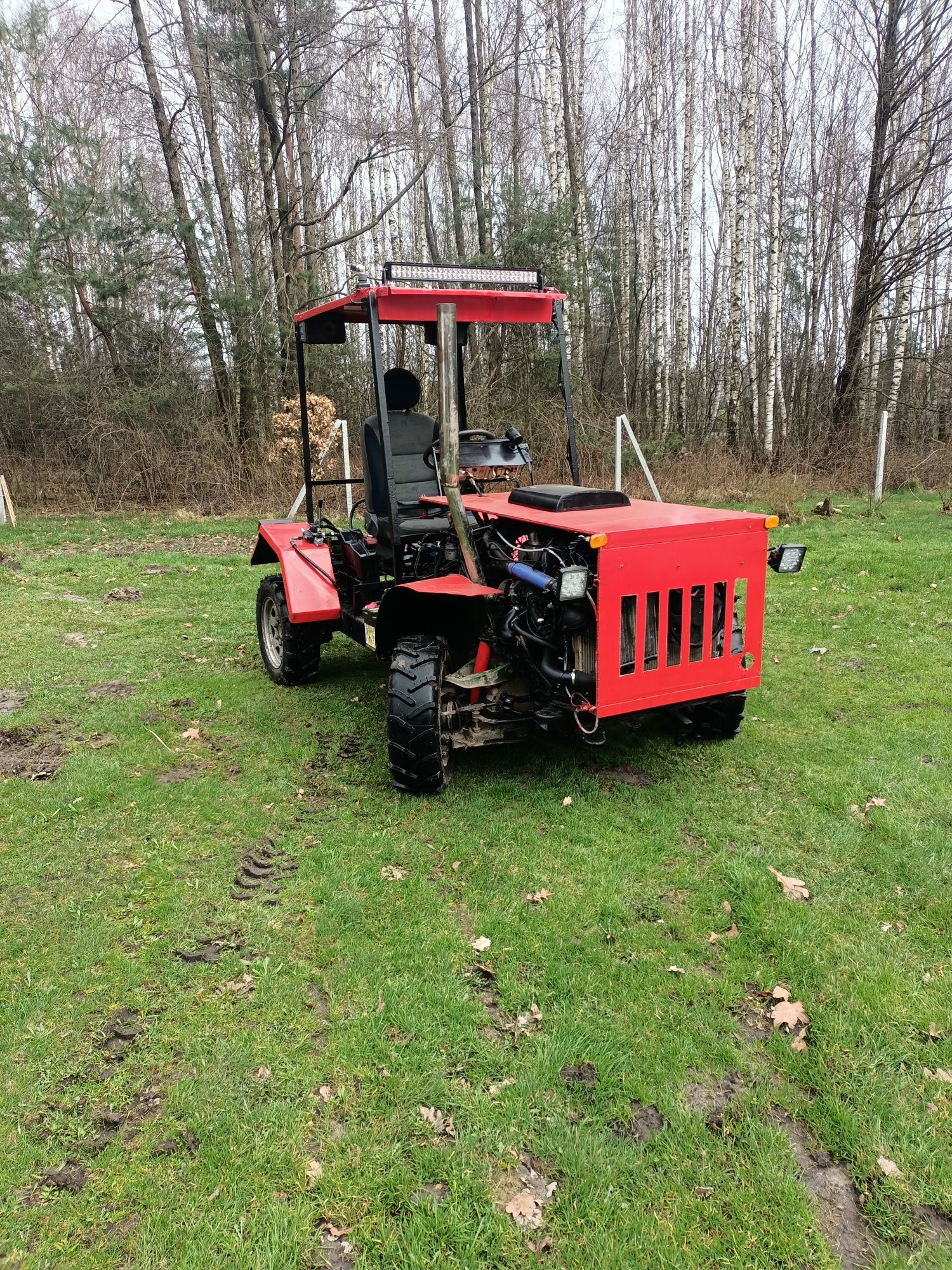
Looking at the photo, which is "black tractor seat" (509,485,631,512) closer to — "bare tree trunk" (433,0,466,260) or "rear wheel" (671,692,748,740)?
"rear wheel" (671,692,748,740)

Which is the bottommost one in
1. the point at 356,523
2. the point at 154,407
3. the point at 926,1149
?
the point at 926,1149

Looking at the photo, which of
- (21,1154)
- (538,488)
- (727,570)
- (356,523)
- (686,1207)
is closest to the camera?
(686,1207)

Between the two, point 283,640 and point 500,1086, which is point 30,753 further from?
point 500,1086

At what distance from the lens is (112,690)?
5695 mm

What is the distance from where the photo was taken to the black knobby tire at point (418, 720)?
3832 mm

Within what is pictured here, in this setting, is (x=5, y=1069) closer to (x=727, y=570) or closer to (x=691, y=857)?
(x=691, y=857)

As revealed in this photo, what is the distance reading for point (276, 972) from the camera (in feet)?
9.22

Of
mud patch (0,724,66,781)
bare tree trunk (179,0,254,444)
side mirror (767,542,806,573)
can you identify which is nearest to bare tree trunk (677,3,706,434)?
bare tree trunk (179,0,254,444)

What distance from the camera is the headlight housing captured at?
3377mm

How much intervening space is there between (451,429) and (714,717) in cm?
209

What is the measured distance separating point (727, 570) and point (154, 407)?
1307 centimetres

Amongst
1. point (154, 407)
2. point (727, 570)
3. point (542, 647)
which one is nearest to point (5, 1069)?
point (542, 647)

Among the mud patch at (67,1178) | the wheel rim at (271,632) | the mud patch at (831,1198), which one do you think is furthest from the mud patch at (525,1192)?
the wheel rim at (271,632)

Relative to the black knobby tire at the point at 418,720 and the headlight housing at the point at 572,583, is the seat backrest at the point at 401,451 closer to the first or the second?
the black knobby tire at the point at 418,720
